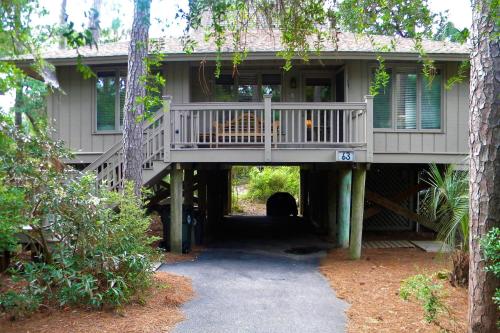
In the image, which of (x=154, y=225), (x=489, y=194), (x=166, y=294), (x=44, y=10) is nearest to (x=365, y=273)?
(x=166, y=294)

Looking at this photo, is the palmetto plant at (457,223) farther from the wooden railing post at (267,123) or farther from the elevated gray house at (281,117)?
the wooden railing post at (267,123)

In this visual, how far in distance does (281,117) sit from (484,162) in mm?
5926

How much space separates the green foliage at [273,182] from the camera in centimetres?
2558

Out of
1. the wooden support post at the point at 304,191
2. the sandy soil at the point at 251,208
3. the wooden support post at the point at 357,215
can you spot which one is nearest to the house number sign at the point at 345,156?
the wooden support post at the point at 357,215

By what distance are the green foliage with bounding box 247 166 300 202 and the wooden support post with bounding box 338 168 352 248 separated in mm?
14579

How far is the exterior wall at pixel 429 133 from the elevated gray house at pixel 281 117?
2 centimetres

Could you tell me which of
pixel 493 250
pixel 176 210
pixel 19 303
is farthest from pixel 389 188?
pixel 19 303

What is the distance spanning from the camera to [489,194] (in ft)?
14.9

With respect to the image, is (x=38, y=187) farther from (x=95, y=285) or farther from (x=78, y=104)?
(x=78, y=104)

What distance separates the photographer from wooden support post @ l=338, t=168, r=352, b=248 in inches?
406

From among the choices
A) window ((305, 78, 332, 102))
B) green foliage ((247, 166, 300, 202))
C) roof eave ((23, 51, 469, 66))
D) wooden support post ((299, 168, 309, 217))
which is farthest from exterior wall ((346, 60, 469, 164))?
green foliage ((247, 166, 300, 202))

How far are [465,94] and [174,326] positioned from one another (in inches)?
346

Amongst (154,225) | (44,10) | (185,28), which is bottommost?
(154,225)

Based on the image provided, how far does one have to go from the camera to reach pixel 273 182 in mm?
25719
